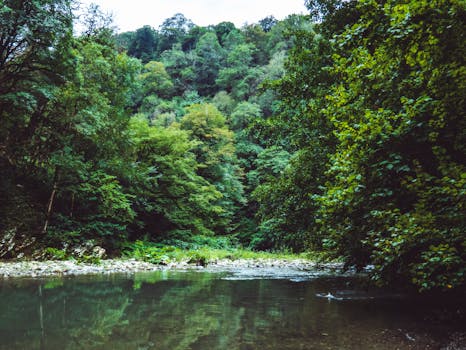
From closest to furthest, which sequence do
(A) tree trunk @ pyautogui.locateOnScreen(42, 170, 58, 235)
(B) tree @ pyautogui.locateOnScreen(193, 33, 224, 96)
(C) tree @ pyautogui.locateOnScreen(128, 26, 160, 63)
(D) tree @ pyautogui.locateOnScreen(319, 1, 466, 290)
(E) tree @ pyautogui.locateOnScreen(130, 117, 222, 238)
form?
(D) tree @ pyautogui.locateOnScreen(319, 1, 466, 290)
(A) tree trunk @ pyautogui.locateOnScreen(42, 170, 58, 235)
(E) tree @ pyautogui.locateOnScreen(130, 117, 222, 238)
(B) tree @ pyautogui.locateOnScreen(193, 33, 224, 96)
(C) tree @ pyautogui.locateOnScreen(128, 26, 160, 63)

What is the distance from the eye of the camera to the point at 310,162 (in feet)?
30.2

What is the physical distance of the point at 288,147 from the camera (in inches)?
494

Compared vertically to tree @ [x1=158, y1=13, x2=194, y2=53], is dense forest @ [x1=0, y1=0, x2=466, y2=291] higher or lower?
lower

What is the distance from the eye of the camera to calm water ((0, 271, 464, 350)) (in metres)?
3.78

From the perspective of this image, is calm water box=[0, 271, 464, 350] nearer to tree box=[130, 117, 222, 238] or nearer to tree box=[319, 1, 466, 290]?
tree box=[319, 1, 466, 290]

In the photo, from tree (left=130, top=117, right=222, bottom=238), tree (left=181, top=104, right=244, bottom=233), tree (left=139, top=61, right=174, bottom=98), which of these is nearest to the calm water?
tree (left=130, top=117, right=222, bottom=238)

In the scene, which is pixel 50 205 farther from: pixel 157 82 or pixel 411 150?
pixel 157 82

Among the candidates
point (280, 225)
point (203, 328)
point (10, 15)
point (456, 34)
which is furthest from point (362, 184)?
point (10, 15)

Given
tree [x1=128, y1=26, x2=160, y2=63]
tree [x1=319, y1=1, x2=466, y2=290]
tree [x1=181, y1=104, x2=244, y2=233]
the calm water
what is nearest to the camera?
tree [x1=319, y1=1, x2=466, y2=290]

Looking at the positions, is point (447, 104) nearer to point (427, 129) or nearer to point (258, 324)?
point (427, 129)

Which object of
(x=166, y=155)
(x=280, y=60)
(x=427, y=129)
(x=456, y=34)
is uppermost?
(x=280, y=60)

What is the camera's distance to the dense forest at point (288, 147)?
3.86 m

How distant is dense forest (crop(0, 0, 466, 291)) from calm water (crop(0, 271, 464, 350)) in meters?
0.68

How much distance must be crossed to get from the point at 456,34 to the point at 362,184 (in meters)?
1.88
